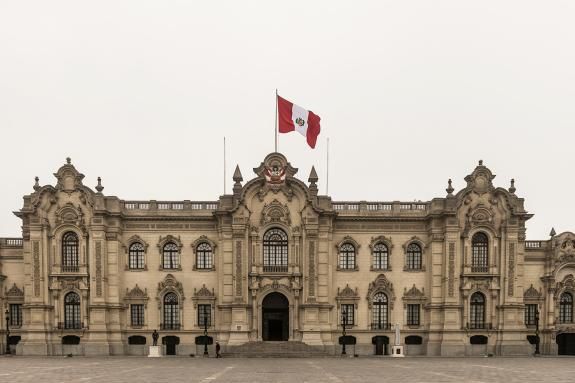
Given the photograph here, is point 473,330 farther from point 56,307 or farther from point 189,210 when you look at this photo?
point 56,307

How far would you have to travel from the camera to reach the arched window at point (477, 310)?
49.6 metres

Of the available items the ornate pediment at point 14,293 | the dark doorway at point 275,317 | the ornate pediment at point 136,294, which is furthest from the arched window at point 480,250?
the ornate pediment at point 14,293

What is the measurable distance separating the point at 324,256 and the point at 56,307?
25.5 metres

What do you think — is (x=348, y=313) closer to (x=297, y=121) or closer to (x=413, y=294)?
(x=413, y=294)

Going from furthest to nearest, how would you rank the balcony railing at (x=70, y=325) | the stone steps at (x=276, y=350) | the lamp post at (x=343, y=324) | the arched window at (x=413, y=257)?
the arched window at (x=413, y=257) < the lamp post at (x=343, y=324) < the balcony railing at (x=70, y=325) < the stone steps at (x=276, y=350)

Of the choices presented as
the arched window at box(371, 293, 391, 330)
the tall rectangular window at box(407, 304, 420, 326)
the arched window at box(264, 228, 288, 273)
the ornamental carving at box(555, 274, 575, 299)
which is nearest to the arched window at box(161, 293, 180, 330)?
the arched window at box(264, 228, 288, 273)

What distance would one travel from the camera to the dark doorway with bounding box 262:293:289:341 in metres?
49.8

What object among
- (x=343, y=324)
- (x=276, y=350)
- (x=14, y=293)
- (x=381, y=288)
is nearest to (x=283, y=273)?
(x=276, y=350)

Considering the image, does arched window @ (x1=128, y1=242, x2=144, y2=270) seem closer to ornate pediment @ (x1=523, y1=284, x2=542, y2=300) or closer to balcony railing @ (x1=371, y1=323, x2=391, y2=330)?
balcony railing @ (x1=371, y1=323, x2=391, y2=330)

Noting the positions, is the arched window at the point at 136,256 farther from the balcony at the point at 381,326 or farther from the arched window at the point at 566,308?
the arched window at the point at 566,308

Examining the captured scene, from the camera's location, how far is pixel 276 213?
49.6 meters

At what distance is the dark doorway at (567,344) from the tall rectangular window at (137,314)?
132 feet

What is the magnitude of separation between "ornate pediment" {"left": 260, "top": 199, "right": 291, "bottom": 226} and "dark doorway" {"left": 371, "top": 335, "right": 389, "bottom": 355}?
13917 millimetres

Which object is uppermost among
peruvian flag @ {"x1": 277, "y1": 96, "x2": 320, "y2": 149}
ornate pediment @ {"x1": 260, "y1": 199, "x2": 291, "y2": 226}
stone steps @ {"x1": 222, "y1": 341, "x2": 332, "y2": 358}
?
peruvian flag @ {"x1": 277, "y1": 96, "x2": 320, "y2": 149}
